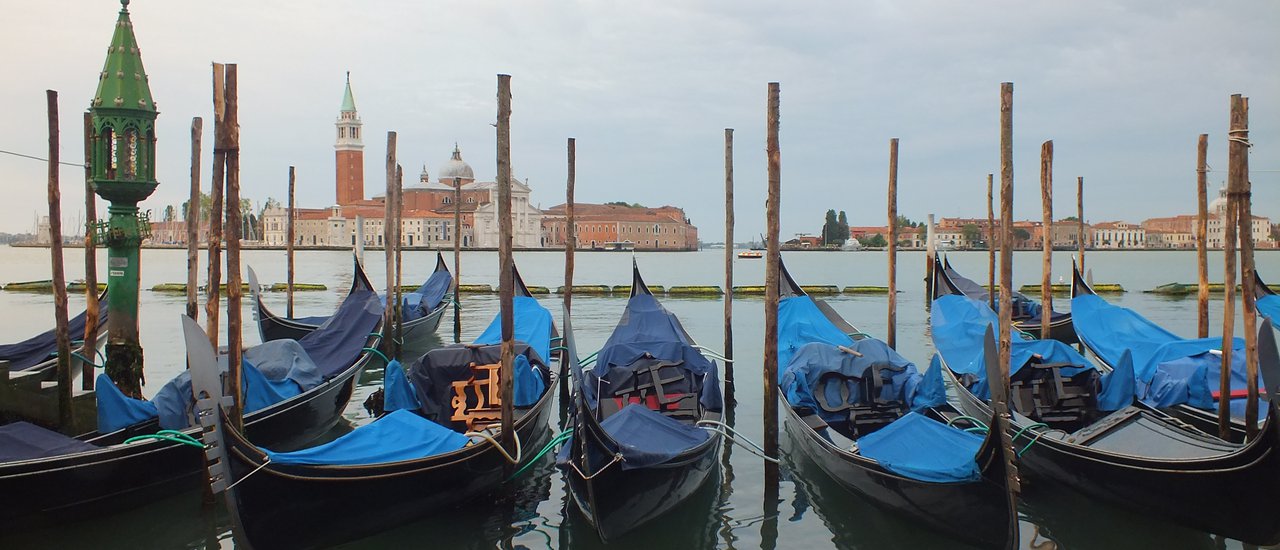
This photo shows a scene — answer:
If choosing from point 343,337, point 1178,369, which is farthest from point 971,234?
point 343,337

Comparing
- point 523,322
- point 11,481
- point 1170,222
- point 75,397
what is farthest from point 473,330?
point 1170,222

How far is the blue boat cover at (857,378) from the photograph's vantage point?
5074mm

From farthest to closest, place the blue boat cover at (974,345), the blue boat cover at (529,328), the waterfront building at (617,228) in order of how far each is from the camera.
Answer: the waterfront building at (617,228) → the blue boat cover at (529,328) → the blue boat cover at (974,345)

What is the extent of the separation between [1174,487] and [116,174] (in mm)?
6206

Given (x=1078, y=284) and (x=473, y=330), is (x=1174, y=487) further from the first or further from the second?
(x=473, y=330)

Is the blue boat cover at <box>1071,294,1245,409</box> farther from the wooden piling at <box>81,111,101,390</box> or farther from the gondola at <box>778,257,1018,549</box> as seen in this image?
the wooden piling at <box>81,111,101,390</box>

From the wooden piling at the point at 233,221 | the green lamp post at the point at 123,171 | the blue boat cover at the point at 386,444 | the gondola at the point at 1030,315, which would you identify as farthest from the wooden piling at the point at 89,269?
the gondola at the point at 1030,315

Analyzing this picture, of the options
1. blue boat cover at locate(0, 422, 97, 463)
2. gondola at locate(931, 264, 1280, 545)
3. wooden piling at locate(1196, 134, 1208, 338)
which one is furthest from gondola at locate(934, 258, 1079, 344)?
blue boat cover at locate(0, 422, 97, 463)

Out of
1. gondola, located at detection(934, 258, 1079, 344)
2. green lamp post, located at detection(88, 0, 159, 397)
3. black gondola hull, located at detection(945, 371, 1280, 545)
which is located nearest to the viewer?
black gondola hull, located at detection(945, 371, 1280, 545)

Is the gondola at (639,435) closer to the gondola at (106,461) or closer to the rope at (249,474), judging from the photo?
the rope at (249,474)

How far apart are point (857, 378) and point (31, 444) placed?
167 inches

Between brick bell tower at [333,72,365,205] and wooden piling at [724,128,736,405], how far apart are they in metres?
62.5

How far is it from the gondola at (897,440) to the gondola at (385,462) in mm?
1664

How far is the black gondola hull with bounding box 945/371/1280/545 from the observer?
350cm
